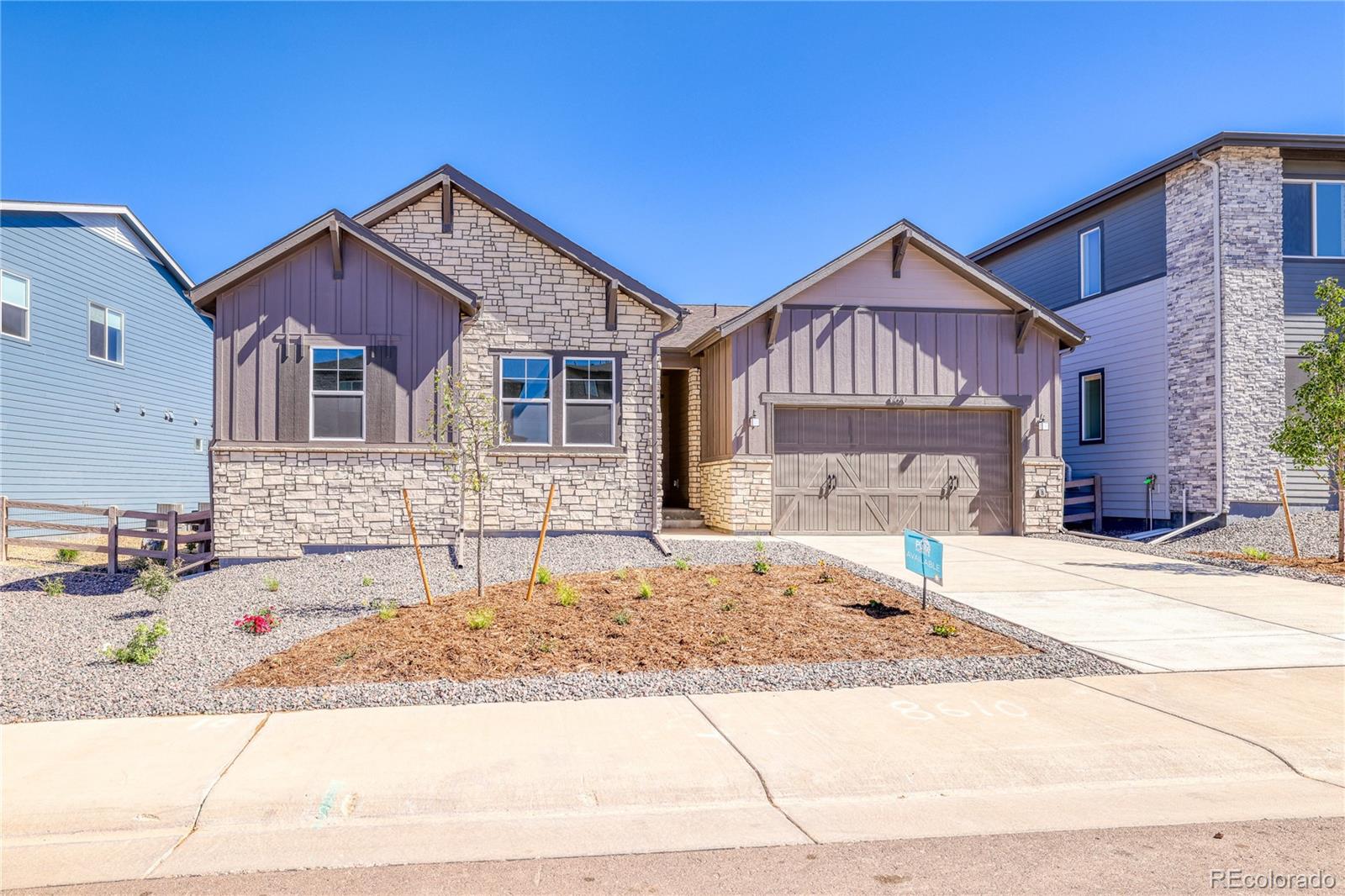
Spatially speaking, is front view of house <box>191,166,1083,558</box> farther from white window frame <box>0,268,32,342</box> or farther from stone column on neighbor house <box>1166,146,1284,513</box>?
white window frame <box>0,268,32,342</box>

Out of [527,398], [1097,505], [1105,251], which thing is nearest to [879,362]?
[1097,505]

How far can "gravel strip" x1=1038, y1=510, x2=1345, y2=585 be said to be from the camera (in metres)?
13.6

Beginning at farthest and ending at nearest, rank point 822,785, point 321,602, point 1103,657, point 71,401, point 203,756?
point 71,401 → point 321,602 → point 1103,657 → point 203,756 → point 822,785

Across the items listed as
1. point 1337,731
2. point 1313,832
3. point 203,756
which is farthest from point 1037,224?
point 203,756

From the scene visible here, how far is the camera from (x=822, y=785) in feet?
15.1

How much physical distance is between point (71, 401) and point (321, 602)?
12402mm

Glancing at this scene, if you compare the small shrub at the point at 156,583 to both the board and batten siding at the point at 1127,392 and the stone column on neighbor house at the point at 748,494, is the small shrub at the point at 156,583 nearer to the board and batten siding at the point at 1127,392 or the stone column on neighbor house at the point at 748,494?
the stone column on neighbor house at the point at 748,494

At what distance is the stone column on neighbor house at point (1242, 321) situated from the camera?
16172 mm

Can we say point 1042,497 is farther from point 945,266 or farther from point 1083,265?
point 1083,265

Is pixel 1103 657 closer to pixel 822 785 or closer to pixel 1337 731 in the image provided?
pixel 1337 731

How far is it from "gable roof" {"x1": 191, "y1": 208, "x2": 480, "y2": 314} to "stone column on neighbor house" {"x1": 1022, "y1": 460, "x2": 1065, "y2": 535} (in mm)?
10912

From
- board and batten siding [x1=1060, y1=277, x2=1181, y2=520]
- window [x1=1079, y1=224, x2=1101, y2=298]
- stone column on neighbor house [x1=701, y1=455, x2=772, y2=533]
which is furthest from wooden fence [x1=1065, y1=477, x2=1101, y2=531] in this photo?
stone column on neighbor house [x1=701, y1=455, x2=772, y2=533]

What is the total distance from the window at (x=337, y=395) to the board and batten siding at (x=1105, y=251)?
52.3ft

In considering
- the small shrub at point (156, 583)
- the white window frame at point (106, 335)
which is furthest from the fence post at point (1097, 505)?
the white window frame at point (106, 335)
